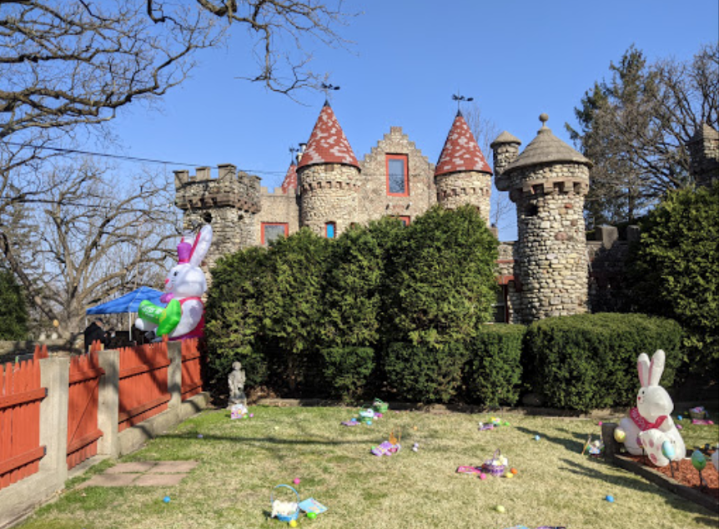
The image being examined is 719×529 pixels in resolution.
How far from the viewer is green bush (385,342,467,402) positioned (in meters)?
9.47

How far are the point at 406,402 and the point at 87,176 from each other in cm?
2212

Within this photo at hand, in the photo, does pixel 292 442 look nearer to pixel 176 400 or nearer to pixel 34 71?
pixel 176 400

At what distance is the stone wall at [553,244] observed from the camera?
1289 centimetres

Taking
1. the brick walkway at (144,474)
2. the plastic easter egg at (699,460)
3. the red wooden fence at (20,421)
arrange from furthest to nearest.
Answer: the brick walkway at (144,474) → the plastic easter egg at (699,460) → the red wooden fence at (20,421)

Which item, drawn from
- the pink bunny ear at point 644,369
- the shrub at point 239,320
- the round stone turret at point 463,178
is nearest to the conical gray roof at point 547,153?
the shrub at point 239,320

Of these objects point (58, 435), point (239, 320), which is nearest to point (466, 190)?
point (239, 320)

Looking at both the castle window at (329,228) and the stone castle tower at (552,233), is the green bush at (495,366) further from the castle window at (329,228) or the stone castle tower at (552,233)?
the castle window at (329,228)

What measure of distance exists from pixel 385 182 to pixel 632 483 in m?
22.4

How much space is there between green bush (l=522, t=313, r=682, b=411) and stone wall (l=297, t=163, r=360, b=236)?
14471 millimetres

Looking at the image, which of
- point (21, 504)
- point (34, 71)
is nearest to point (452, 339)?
point (21, 504)

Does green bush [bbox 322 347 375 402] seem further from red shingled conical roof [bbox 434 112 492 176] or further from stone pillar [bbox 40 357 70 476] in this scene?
red shingled conical roof [bbox 434 112 492 176]

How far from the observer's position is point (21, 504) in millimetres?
4473

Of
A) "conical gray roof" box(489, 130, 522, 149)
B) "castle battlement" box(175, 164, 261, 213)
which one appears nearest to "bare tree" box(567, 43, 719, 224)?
"conical gray roof" box(489, 130, 522, 149)

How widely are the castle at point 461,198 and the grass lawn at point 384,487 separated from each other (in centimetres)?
543
